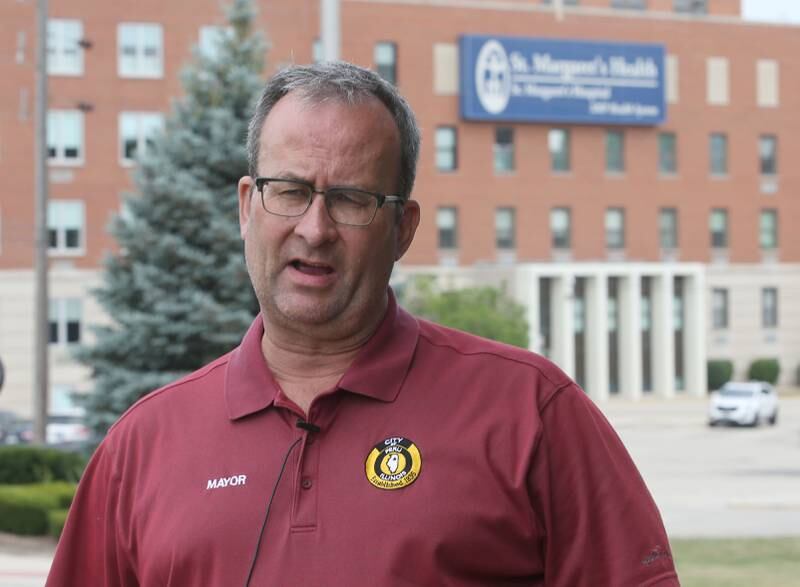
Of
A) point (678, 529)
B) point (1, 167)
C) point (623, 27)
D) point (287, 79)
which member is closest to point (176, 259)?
point (678, 529)

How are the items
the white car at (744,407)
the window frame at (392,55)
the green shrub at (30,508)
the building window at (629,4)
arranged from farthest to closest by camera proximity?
1. the building window at (629,4)
2. the window frame at (392,55)
3. the white car at (744,407)
4. the green shrub at (30,508)

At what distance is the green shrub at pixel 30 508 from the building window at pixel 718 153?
46.9m

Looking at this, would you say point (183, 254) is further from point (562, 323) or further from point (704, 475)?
point (562, 323)

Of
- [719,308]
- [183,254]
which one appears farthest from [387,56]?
[183,254]

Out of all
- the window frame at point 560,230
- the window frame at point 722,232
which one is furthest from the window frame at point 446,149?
the window frame at point 722,232

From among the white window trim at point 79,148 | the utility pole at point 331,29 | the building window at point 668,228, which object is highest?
the white window trim at point 79,148

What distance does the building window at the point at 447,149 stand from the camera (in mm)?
55812

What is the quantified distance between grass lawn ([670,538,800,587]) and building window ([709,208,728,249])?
145 ft

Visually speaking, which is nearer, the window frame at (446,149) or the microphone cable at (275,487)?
the microphone cable at (275,487)

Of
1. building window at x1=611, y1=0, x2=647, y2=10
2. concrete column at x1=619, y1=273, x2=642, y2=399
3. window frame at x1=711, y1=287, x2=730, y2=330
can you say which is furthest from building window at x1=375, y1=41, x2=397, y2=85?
window frame at x1=711, y1=287, x2=730, y2=330

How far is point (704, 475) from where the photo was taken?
1209 inches

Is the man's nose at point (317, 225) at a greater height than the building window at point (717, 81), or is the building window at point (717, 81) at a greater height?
the building window at point (717, 81)

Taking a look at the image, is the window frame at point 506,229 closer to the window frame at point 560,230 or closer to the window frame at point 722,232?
the window frame at point 560,230

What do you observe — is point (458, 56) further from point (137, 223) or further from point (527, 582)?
point (527, 582)
